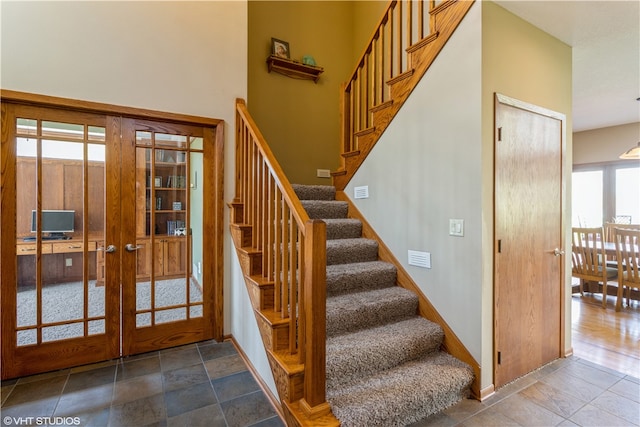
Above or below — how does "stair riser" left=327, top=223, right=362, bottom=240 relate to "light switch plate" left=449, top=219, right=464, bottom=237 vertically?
below

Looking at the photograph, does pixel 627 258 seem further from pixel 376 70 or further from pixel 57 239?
pixel 57 239

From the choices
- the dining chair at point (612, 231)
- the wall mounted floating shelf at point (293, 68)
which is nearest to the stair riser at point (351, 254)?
the wall mounted floating shelf at point (293, 68)

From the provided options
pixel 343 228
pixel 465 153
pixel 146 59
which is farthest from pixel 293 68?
pixel 465 153

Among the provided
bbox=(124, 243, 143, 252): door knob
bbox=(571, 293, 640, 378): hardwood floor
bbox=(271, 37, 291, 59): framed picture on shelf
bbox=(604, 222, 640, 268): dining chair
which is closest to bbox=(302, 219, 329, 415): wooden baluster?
bbox=(124, 243, 143, 252): door knob

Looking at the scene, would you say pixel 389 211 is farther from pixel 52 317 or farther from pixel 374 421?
pixel 52 317

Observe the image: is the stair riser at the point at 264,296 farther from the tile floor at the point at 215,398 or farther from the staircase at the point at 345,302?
the tile floor at the point at 215,398

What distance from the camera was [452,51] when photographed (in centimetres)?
228

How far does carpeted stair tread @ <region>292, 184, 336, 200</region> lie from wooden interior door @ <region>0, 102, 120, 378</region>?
5.65 ft

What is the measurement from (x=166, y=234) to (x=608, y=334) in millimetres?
4524

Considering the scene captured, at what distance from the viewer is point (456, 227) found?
2248mm

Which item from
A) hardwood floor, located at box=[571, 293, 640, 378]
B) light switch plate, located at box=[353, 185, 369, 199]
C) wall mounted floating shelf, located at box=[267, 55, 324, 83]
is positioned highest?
wall mounted floating shelf, located at box=[267, 55, 324, 83]

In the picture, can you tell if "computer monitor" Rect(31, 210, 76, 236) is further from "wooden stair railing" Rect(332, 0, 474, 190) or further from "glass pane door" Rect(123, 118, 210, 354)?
"wooden stair railing" Rect(332, 0, 474, 190)

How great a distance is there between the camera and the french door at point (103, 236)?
230cm

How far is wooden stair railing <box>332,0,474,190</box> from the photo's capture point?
241 centimetres
